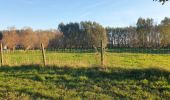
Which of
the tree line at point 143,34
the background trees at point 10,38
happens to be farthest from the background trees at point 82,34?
the background trees at point 10,38

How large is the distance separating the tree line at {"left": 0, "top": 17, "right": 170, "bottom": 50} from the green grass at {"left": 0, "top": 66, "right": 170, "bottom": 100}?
74.1 metres

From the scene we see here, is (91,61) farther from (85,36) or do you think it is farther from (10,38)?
(10,38)

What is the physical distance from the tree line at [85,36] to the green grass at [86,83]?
243 ft

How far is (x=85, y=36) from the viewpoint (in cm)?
10819

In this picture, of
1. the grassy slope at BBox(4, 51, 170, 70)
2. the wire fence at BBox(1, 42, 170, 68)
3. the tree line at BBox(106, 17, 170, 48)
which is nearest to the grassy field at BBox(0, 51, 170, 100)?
the grassy slope at BBox(4, 51, 170, 70)

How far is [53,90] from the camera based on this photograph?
42.6 ft

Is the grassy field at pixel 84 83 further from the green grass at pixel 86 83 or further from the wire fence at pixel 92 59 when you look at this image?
the wire fence at pixel 92 59

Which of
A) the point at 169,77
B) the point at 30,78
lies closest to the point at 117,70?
the point at 169,77

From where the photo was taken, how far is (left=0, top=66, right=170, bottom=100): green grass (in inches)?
473

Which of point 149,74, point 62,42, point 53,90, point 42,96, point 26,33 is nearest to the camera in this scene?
point 42,96

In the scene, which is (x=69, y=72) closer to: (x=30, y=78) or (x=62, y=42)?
(x=30, y=78)

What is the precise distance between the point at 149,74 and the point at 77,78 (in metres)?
3.39

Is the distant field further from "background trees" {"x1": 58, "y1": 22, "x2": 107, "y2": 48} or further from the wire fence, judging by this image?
"background trees" {"x1": 58, "y1": 22, "x2": 107, "y2": 48}

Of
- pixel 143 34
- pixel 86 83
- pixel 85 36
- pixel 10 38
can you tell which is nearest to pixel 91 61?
pixel 86 83
